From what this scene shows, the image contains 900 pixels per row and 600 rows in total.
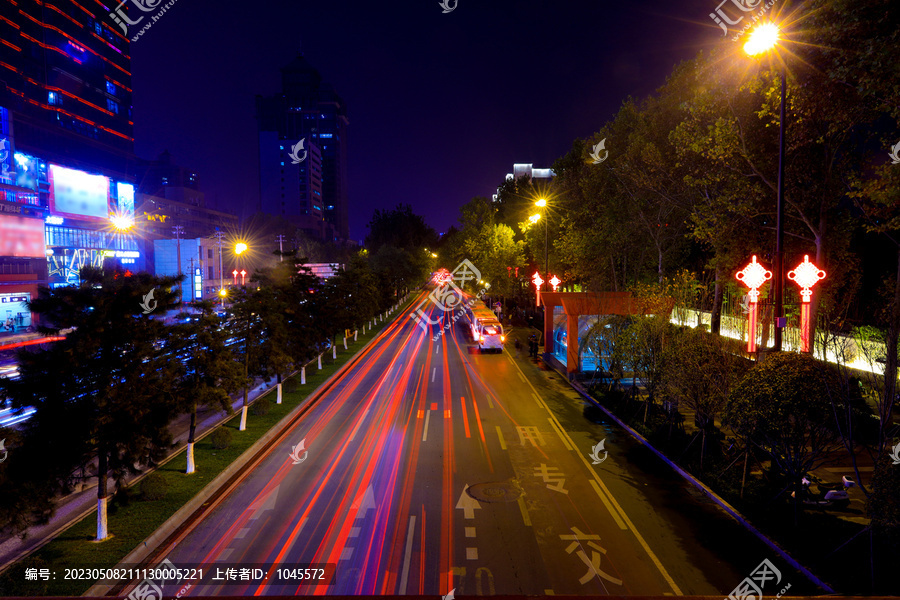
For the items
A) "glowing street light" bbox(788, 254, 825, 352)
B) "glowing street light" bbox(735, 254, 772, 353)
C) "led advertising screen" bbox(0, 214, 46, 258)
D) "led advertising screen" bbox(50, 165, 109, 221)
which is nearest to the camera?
"glowing street light" bbox(788, 254, 825, 352)

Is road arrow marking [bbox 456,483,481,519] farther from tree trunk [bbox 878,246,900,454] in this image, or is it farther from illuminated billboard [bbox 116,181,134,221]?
illuminated billboard [bbox 116,181,134,221]

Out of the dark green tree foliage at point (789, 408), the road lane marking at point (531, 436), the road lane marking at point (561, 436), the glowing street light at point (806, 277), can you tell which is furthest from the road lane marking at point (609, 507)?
the glowing street light at point (806, 277)

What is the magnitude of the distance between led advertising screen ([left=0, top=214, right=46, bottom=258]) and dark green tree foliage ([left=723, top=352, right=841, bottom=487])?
6439cm

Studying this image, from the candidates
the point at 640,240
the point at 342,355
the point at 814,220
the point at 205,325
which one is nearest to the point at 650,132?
the point at 640,240

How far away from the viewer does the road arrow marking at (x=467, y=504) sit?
35.0 ft

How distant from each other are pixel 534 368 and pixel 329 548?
20332mm

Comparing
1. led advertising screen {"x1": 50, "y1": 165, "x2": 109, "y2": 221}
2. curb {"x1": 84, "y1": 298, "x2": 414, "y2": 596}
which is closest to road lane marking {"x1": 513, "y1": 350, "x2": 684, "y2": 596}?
curb {"x1": 84, "y1": 298, "x2": 414, "y2": 596}

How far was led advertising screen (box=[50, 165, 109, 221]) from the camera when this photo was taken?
60.2m

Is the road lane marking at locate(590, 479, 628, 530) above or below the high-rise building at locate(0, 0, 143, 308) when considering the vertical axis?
below

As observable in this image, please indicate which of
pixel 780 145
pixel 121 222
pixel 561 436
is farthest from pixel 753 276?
pixel 121 222

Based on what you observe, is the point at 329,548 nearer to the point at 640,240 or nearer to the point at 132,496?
the point at 132,496

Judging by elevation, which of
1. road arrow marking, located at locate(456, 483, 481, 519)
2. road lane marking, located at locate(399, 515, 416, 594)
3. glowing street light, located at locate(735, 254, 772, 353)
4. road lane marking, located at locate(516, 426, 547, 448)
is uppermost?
glowing street light, located at locate(735, 254, 772, 353)

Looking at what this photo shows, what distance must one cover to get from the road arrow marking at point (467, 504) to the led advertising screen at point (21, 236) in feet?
194

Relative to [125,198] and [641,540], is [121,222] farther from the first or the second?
[641,540]
